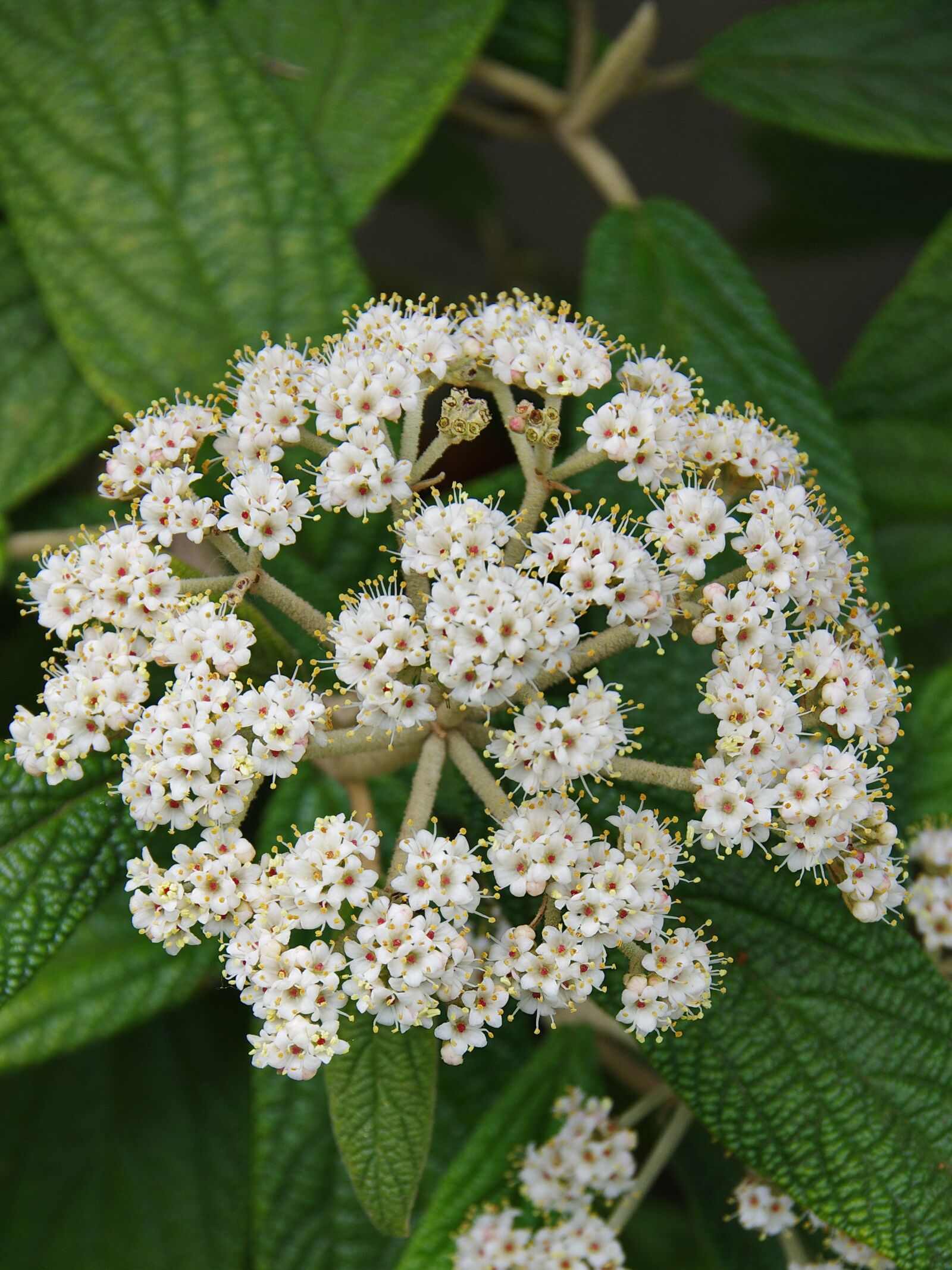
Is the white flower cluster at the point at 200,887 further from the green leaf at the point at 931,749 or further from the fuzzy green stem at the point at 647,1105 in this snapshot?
the green leaf at the point at 931,749

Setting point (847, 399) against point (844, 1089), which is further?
point (847, 399)

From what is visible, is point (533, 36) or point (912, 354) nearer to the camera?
point (912, 354)

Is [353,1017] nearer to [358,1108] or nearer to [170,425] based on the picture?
[358,1108]

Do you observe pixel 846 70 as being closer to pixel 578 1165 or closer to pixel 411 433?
pixel 411 433

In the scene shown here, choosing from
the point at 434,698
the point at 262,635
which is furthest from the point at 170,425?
the point at 434,698

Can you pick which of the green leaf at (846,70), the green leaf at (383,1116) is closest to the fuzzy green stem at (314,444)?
the green leaf at (383,1116)

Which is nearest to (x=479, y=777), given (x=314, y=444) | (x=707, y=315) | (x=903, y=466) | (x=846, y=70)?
(x=314, y=444)

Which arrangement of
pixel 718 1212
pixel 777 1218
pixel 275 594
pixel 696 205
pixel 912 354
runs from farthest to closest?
pixel 696 205 → pixel 912 354 → pixel 718 1212 → pixel 777 1218 → pixel 275 594
